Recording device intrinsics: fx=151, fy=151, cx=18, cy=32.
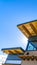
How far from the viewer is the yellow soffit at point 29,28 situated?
15917mm

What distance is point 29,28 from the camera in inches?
657

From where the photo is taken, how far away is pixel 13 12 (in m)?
18.9

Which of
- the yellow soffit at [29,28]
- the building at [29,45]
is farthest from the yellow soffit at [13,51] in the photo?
the yellow soffit at [29,28]

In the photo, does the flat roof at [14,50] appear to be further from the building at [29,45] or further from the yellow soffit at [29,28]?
the yellow soffit at [29,28]

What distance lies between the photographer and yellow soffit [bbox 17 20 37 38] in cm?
1592

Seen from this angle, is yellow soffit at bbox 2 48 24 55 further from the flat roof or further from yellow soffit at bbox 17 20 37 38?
yellow soffit at bbox 17 20 37 38

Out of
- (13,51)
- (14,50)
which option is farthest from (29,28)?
(13,51)

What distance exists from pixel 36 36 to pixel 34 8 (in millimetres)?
3124

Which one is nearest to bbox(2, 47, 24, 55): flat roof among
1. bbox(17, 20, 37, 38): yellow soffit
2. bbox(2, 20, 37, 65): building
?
bbox(2, 20, 37, 65): building

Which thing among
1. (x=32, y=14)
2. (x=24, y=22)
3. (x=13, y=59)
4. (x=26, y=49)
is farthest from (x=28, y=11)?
(x=13, y=59)

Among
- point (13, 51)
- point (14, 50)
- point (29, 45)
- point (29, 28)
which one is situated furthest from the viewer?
point (13, 51)

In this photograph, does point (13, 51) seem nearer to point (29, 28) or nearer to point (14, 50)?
point (14, 50)

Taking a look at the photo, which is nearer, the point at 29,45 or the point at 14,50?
the point at 29,45

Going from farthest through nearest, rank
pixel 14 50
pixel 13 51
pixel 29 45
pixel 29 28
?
pixel 13 51
pixel 14 50
pixel 29 45
pixel 29 28
